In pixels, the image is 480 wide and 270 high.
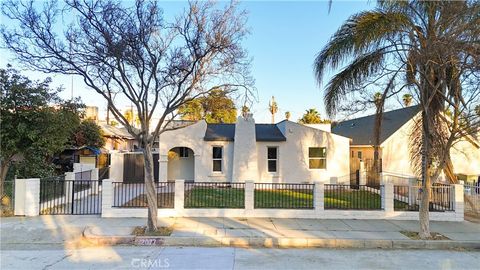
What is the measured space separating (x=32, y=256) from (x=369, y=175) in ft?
52.1

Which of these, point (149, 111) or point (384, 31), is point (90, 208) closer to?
point (149, 111)

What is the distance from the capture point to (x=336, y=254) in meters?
8.06

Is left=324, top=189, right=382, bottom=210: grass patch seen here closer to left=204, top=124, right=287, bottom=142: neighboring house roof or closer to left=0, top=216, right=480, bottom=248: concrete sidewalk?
left=0, top=216, right=480, bottom=248: concrete sidewalk

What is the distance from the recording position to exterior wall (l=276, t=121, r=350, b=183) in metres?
20.0

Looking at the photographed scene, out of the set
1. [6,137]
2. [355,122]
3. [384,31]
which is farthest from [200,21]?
[355,122]

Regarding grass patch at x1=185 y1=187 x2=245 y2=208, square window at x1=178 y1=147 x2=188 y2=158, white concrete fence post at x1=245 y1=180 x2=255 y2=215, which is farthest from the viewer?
square window at x1=178 y1=147 x2=188 y2=158

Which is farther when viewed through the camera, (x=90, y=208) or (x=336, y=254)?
(x=90, y=208)

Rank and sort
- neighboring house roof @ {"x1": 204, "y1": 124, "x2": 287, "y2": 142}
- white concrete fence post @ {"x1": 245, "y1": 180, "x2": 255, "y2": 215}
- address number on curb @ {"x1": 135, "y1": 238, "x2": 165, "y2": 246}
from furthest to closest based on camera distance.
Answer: neighboring house roof @ {"x1": 204, "y1": 124, "x2": 287, "y2": 142}
white concrete fence post @ {"x1": 245, "y1": 180, "x2": 255, "y2": 215}
address number on curb @ {"x1": 135, "y1": 238, "x2": 165, "y2": 246}

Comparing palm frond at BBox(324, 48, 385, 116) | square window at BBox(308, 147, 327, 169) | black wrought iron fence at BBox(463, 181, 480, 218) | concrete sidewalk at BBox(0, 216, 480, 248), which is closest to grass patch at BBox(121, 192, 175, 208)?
concrete sidewalk at BBox(0, 216, 480, 248)

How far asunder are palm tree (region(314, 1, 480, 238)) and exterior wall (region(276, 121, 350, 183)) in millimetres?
7413

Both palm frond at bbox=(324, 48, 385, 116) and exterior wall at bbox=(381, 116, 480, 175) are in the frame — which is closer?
palm frond at bbox=(324, 48, 385, 116)

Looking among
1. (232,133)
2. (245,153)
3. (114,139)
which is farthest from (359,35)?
(114,139)

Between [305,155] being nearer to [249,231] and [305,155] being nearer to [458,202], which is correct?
[458,202]

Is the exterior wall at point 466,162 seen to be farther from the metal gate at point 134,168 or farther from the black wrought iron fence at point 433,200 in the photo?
the metal gate at point 134,168
